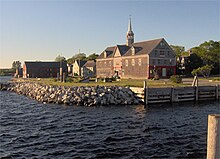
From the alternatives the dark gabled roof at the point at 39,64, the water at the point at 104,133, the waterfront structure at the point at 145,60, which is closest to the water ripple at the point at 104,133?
the water at the point at 104,133

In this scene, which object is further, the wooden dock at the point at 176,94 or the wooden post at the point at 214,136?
the wooden dock at the point at 176,94

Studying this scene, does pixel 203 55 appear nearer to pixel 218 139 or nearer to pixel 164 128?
pixel 164 128

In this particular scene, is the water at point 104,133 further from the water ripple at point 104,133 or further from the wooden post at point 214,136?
the wooden post at point 214,136

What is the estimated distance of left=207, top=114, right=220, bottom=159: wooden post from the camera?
4.82 meters

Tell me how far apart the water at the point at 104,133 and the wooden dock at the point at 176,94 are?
3996 mm

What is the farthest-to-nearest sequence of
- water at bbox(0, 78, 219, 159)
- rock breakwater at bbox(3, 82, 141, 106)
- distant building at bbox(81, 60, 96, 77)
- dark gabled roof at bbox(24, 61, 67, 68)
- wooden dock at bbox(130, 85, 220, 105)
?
dark gabled roof at bbox(24, 61, 67, 68), distant building at bbox(81, 60, 96, 77), wooden dock at bbox(130, 85, 220, 105), rock breakwater at bbox(3, 82, 141, 106), water at bbox(0, 78, 219, 159)

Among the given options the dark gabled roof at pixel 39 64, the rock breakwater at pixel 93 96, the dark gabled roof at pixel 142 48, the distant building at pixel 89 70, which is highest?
the dark gabled roof at pixel 142 48

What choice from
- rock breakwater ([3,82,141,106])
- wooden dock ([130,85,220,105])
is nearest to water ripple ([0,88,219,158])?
rock breakwater ([3,82,141,106])

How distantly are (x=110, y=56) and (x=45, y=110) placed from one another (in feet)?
147

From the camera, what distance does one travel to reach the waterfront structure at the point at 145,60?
53.9 metres

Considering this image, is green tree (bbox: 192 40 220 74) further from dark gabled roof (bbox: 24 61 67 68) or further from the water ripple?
the water ripple

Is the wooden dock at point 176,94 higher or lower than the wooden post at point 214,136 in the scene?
lower

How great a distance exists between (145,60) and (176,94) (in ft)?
83.7

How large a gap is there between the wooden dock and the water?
13.1ft
